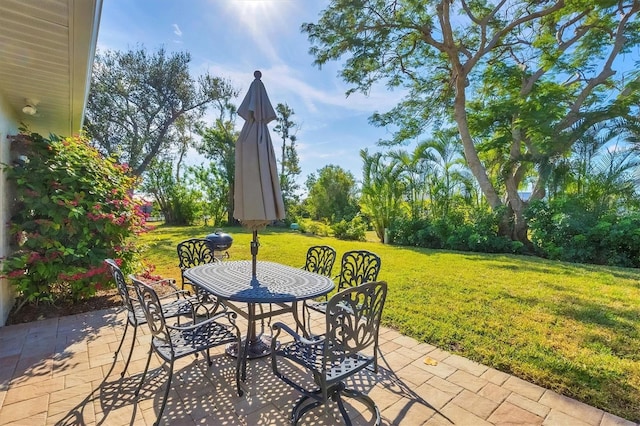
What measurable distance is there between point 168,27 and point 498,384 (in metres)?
8.98

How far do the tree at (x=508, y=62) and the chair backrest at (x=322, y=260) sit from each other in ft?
26.2

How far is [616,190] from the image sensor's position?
24.9ft

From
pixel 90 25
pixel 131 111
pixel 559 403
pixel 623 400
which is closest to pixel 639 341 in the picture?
pixel 623 400

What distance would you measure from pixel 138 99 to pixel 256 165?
11880 millimetres

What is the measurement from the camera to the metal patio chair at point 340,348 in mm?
1713

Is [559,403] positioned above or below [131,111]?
below

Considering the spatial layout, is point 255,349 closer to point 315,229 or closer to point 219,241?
point 219,241

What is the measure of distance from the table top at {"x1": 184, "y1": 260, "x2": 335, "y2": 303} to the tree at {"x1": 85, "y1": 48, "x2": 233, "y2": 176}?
10.9m

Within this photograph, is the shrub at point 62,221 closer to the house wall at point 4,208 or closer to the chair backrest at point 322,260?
the house wall at point 4,208

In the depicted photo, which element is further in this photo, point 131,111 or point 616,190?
point 131,111

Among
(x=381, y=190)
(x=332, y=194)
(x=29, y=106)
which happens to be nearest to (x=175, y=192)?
(x=332, y=194)

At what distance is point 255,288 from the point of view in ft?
8.12

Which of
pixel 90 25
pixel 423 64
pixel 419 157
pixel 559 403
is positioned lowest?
pixel 559 403

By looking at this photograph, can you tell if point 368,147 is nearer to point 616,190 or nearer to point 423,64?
point 423,64
